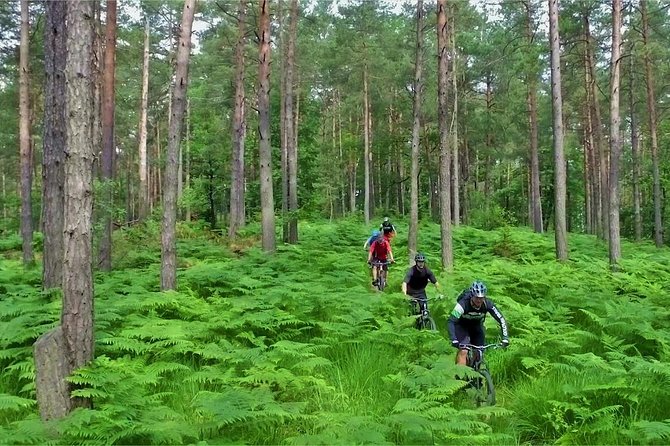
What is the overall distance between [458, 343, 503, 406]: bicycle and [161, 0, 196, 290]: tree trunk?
632cm

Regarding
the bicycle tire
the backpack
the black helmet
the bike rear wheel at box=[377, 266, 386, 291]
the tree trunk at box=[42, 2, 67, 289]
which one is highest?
the tree trunk at box=[42, 2, 67, 289]

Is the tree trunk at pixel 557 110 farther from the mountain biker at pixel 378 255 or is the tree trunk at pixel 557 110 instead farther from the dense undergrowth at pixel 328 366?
the mountain biker at pixel 378 255

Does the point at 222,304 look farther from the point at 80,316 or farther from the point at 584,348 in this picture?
the point at 584,348

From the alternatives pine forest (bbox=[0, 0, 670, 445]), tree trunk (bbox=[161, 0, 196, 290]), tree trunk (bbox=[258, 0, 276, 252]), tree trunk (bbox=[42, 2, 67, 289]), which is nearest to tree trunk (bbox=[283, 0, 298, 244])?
pine forest (bbox=[0, 0, 670, 445])

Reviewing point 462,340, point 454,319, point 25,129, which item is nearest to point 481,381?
point 462,340

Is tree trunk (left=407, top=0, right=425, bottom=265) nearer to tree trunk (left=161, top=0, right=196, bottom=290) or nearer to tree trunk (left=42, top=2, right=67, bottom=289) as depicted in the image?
tree trunk (left=161, top=0, right=196, bottom=290)

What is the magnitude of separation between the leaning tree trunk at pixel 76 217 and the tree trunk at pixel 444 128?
1080 cm

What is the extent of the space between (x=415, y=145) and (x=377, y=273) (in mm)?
5514

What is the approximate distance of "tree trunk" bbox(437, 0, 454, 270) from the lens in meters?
14.4

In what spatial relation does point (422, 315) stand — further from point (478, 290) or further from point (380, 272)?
point (380, 272)

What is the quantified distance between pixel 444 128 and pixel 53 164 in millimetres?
9805

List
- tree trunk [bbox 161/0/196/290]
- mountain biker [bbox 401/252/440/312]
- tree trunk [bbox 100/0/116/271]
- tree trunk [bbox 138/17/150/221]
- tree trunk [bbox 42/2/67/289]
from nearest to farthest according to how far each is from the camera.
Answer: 1. mountain biker [bbox 401/252/440/312]
2. tree trunk [bbox 161/0/196/290]
3. tree trunk [bbox 42/2/67/289]
4. tree trunk [bbox 100/0/116/271]
5. tree trunk [bbox 138/17/150/221]

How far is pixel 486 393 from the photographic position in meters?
6.42

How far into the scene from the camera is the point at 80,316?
5.18 meters
